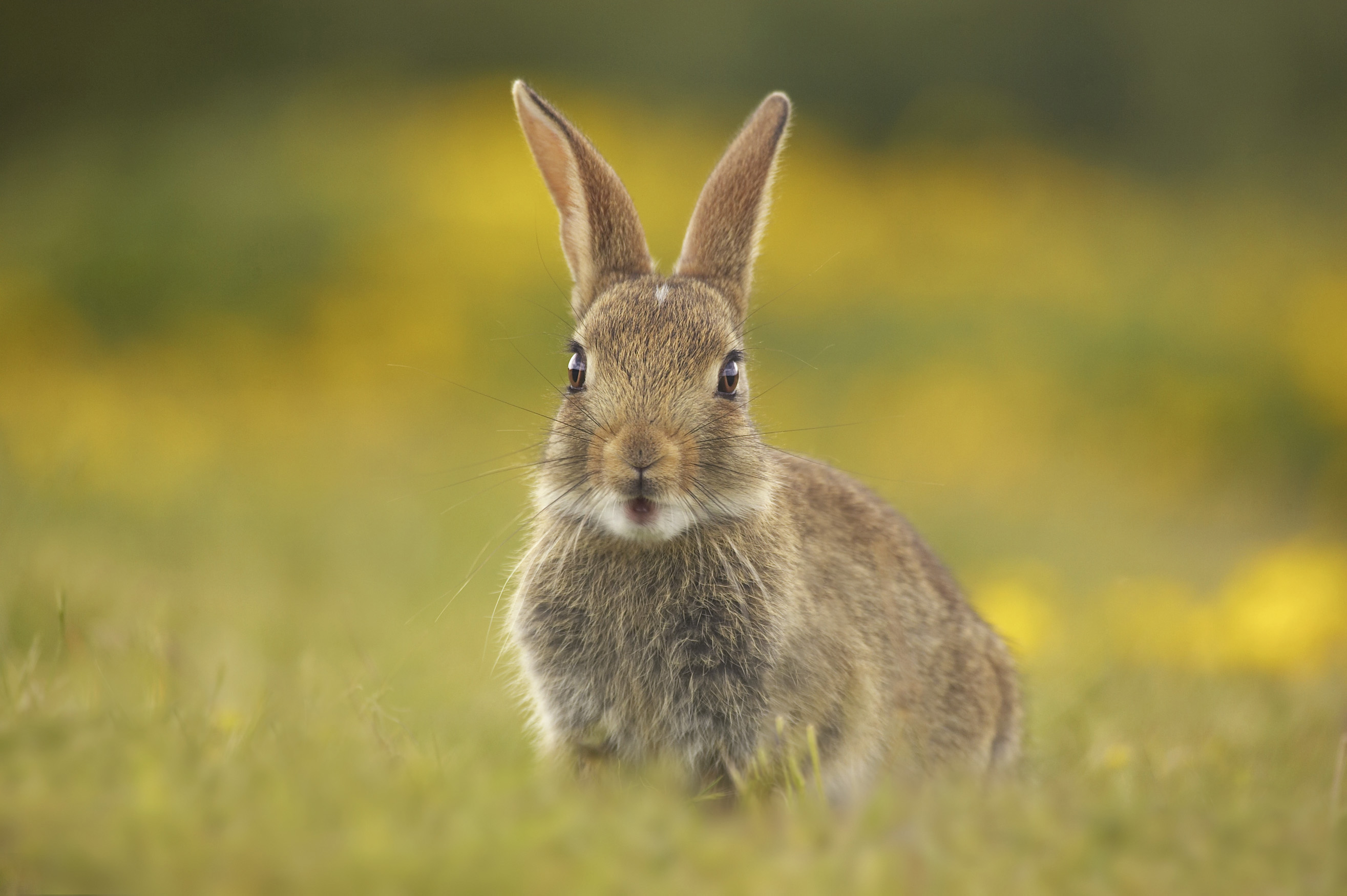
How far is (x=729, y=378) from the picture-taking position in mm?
4180

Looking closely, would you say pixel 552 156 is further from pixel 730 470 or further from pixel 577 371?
pixel 730 470

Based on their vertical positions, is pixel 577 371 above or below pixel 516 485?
above

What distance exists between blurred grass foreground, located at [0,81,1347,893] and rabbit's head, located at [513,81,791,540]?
43 cm

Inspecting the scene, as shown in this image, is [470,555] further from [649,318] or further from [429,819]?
[429,819]

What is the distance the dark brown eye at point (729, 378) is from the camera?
13.6 feet

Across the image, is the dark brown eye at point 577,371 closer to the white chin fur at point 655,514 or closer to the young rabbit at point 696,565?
the young rabbit at point 696,565

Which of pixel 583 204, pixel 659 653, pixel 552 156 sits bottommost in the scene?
pixel 659 653

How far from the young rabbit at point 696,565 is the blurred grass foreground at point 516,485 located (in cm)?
40

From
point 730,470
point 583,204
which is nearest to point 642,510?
point 730,470

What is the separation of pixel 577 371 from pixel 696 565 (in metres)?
0.80

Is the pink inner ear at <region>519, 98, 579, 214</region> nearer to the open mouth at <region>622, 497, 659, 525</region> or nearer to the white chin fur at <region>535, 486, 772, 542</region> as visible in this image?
the white chin fur at <region>535, 486, 772, 542</region>

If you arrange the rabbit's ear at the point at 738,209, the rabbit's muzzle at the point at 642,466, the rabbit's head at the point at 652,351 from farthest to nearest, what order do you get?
the rabbit's ear at the point at 738,209 < the rabbit's head at the point at 652,351 < the rabbit's muzzle at the point at 642,466

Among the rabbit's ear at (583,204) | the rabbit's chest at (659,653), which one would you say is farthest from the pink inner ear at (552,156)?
the rabbit's chest at (659,653)

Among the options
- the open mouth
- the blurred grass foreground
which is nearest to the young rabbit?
the open mouth
